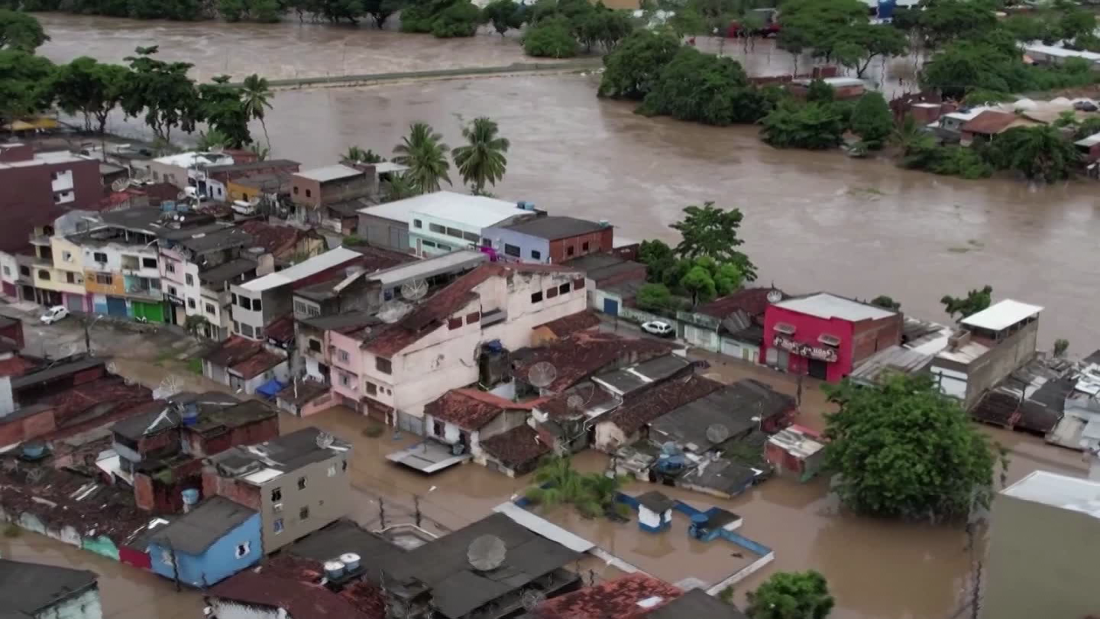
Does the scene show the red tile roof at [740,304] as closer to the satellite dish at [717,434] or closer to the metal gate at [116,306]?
the satellite dish at [717,434]

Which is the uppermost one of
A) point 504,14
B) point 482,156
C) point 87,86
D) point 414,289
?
point 504,14

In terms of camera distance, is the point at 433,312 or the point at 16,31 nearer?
the point at 433,312

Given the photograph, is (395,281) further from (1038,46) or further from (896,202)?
(1038,46)

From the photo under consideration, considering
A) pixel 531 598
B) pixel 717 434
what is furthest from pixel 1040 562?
pixel 717 434

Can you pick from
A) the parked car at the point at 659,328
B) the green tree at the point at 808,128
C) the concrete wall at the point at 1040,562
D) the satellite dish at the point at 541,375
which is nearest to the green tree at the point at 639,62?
the green tree at the point at 808,128

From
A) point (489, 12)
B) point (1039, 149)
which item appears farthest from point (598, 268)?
point (489, 12)

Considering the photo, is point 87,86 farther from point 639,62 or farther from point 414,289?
point 414,289
